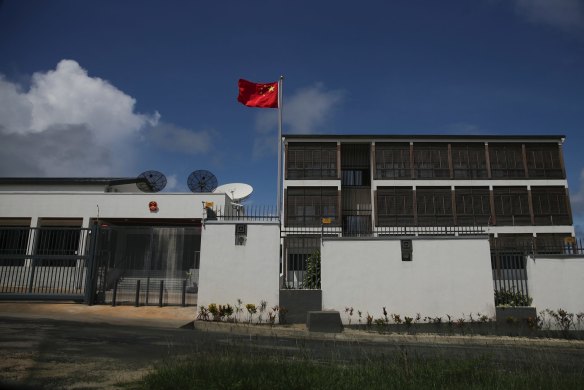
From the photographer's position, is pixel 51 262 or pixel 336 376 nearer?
pixel 336 376

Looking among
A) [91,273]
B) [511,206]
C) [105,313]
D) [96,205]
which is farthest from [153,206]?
[511,206]

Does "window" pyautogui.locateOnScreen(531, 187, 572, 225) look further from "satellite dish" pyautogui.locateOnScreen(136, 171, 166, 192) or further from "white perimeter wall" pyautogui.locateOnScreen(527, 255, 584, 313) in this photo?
"satellite dish" pyautogui.locateOnScreen(136, 171, 166, 192)

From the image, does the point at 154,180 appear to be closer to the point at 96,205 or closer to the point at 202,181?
the point at 202,181

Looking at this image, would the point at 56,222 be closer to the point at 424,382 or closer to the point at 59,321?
the point at 59,321

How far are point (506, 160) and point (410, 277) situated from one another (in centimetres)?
2781

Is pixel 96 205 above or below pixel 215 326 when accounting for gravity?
above

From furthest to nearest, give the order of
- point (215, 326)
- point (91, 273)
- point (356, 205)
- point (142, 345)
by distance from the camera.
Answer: point (356, 205), point (91, 273), point (215, 326), point (142, 345)

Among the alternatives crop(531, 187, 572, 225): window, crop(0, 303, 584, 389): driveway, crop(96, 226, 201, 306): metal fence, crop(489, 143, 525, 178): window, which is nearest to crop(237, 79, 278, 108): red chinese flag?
crop(96, 226, 201, 306): metal fence

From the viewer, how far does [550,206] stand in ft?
115

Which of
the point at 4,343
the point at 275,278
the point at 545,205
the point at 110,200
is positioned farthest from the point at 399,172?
the point at 4,343

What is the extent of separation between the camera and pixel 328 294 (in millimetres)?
13305

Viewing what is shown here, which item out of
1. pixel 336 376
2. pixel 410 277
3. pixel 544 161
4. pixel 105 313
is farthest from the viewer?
pixel 544 161

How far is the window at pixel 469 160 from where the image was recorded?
119 feet

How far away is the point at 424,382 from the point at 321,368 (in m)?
1.49
